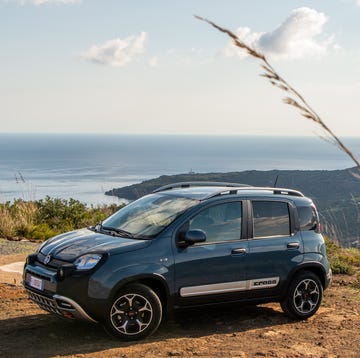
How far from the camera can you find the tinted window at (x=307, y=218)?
8.49m

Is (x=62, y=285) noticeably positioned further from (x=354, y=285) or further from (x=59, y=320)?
(x=354, y=285)

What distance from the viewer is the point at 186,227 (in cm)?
747

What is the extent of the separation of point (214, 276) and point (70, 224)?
32.3 ft

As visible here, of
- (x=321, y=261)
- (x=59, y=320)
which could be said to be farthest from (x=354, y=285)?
(x=59, y=320)

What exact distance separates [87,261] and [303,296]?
306 centimetres

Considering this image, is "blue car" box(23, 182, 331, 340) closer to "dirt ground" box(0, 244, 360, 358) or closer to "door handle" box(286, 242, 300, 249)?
"door handle" box(286, 242, 300, 249)

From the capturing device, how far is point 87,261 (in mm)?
6953

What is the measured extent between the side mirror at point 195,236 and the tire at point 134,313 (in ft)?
2.42

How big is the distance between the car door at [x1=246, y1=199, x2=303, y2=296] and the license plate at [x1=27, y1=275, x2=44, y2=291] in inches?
Answer: 98.6

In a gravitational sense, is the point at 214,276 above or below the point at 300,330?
above

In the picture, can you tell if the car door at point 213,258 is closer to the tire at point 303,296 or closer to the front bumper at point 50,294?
the tire at point 303,296

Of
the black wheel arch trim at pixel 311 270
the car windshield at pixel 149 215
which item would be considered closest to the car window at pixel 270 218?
the black wheel arch trim at pixel 311 270

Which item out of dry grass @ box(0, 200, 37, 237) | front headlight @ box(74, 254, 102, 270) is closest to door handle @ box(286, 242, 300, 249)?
front headlight @ box(74, 254, 102, 270)

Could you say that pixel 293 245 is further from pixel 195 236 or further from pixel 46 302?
pixel 46 302
